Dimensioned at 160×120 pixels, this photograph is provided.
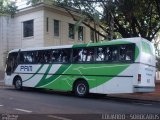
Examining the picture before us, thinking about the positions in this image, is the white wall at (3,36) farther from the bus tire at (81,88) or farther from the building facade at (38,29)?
the bus tire at (81,88)

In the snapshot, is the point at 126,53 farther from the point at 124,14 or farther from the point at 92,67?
the point at 124,14

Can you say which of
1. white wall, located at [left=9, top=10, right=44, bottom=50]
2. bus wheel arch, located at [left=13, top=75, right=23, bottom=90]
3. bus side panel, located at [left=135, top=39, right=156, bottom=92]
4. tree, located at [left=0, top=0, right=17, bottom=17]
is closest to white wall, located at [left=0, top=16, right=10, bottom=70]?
white wall, located at [left=9, top=10, right=44, bottom=50]

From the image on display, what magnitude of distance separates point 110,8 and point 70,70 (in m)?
7.32

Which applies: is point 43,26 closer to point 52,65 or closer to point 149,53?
point 52,65

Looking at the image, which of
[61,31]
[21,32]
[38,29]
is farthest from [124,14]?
[21,32]

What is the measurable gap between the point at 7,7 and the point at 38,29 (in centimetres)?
341

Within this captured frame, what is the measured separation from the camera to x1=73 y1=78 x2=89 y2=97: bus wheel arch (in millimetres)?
20516

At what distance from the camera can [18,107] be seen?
14328 mm

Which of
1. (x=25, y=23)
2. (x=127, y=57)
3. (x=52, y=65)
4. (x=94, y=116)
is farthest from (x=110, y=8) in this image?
(x=94, y=116)

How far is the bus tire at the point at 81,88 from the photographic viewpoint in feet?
67.3

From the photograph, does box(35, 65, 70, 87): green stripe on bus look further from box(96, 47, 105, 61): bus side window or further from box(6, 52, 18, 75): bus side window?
box(6, 52, 18, 75): bus side window

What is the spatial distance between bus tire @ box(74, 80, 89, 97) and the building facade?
46.1 feet

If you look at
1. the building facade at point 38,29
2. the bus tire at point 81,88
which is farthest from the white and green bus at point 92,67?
the building facade at point 38,29

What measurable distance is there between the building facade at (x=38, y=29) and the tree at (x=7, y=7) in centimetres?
141
